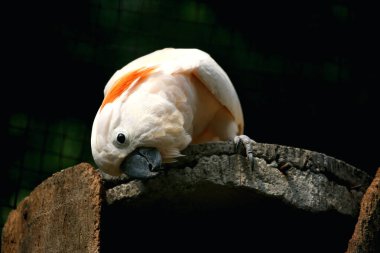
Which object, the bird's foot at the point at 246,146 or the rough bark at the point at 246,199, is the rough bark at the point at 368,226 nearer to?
the rough bark at the point at 246,199

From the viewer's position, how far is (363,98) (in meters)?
3.76

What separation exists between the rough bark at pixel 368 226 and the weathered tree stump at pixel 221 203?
117 mm

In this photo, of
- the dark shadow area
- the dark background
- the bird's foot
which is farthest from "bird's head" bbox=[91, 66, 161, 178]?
the dark background

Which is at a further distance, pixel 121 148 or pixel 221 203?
pixel 221 203

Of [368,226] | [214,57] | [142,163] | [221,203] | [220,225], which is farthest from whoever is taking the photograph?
[214,57]

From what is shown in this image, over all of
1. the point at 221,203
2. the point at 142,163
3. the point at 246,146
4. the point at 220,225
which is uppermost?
the point at 246,146

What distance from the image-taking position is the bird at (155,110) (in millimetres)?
2279

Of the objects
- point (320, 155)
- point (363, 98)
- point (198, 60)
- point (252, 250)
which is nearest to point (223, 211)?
point (252, 250)

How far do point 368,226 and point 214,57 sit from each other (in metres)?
1.81

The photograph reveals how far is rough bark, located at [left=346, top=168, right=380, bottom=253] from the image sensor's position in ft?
7.01

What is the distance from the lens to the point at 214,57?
379 cm

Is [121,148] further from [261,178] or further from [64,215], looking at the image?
[261,178]

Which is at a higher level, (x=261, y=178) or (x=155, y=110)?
(x=155, y=110)

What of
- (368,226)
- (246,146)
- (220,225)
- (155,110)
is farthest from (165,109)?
(368,226)
